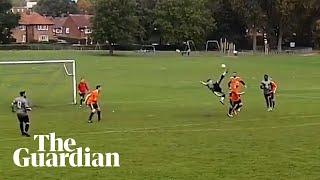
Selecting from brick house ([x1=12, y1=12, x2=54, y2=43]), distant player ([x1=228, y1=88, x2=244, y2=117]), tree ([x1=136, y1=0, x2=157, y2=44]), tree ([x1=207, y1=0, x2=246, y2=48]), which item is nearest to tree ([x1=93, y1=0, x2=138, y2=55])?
tree ([x1=136, y1=0, x2=157, y2=44])

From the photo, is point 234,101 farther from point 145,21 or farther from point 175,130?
point 145,21

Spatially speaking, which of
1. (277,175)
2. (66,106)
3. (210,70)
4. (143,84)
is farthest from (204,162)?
(210,70)

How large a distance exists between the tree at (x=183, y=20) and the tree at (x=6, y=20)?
1139 inches

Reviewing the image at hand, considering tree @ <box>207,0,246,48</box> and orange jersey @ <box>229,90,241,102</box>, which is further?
tree @ <box>207,0,246,48</box>

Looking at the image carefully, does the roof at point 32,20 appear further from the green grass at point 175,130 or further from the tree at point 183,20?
the green grass at point 175,130

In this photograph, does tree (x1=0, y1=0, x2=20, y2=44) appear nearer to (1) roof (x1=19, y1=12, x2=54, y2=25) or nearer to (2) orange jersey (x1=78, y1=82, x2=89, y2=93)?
(1) roof (x1=19, y1=12, x2=54, y2=25)

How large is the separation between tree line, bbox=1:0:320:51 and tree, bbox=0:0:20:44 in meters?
20.3

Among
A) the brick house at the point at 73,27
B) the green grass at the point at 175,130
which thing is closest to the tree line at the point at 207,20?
the brick house at the point at 73,27

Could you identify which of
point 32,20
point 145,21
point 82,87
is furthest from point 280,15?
point 82,87

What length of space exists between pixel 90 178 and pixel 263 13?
317ft

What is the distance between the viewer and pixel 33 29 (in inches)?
6698

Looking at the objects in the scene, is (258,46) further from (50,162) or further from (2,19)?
(50,162)

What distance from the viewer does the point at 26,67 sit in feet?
235

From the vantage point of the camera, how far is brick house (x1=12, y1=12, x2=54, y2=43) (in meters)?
168
